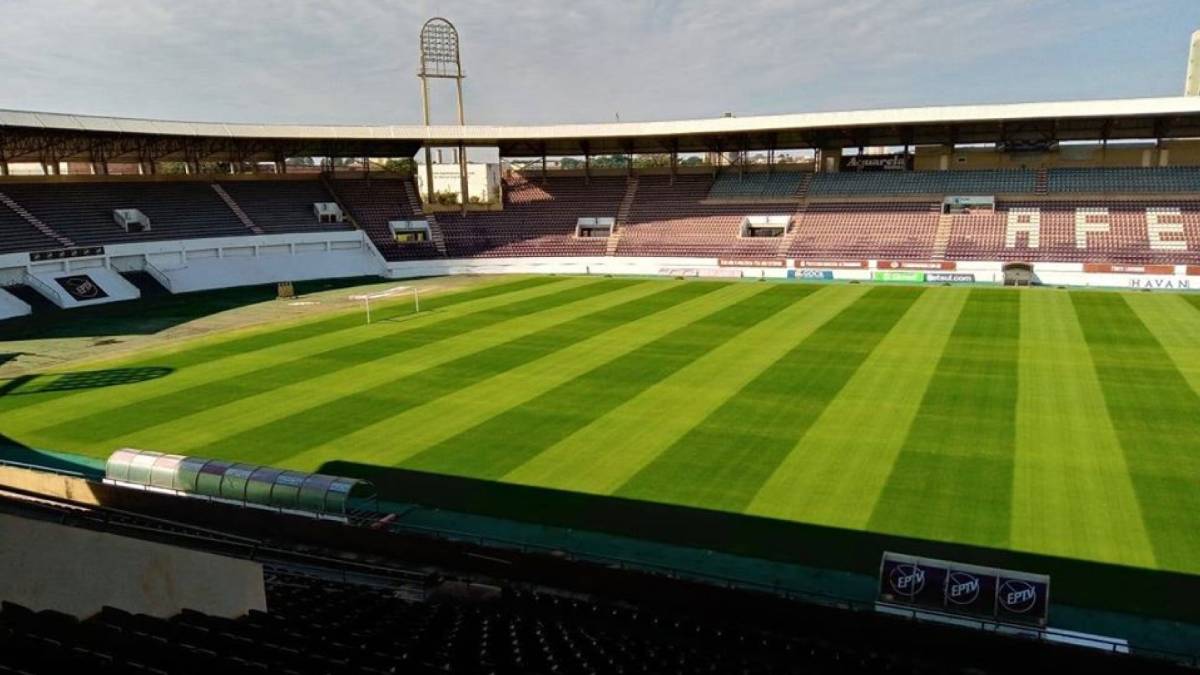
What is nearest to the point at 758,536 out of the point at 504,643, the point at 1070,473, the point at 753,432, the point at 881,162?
the point at 753,432

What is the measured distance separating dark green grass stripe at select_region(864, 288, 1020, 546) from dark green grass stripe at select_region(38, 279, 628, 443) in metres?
18.9

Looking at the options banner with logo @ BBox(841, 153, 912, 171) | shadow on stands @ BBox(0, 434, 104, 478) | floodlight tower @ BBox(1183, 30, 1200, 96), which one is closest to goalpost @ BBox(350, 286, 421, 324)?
shadow on stands @ BBox(0, 434, 104, 478)

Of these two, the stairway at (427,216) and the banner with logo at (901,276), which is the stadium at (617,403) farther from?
the stairway at (427,216)

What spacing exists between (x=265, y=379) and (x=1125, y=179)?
5405 cm

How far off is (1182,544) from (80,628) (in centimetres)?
1685

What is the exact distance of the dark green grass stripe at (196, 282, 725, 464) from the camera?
2025 centimetres

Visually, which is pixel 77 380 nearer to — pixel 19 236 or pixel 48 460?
pixel 48 460

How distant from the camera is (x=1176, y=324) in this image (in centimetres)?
3284

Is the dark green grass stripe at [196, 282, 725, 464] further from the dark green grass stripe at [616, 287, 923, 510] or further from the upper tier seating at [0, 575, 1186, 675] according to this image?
the upper tier seating at [0, 575, 1186, 675]

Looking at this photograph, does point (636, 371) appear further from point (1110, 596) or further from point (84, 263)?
point (84, 263)

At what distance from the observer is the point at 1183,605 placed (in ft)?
40.7

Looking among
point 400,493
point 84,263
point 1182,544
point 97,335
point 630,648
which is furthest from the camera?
point 84,263

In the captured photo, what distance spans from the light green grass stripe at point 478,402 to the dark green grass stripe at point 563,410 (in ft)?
1.63

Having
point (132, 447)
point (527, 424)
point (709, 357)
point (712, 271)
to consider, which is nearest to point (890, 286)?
point (712, 271)
